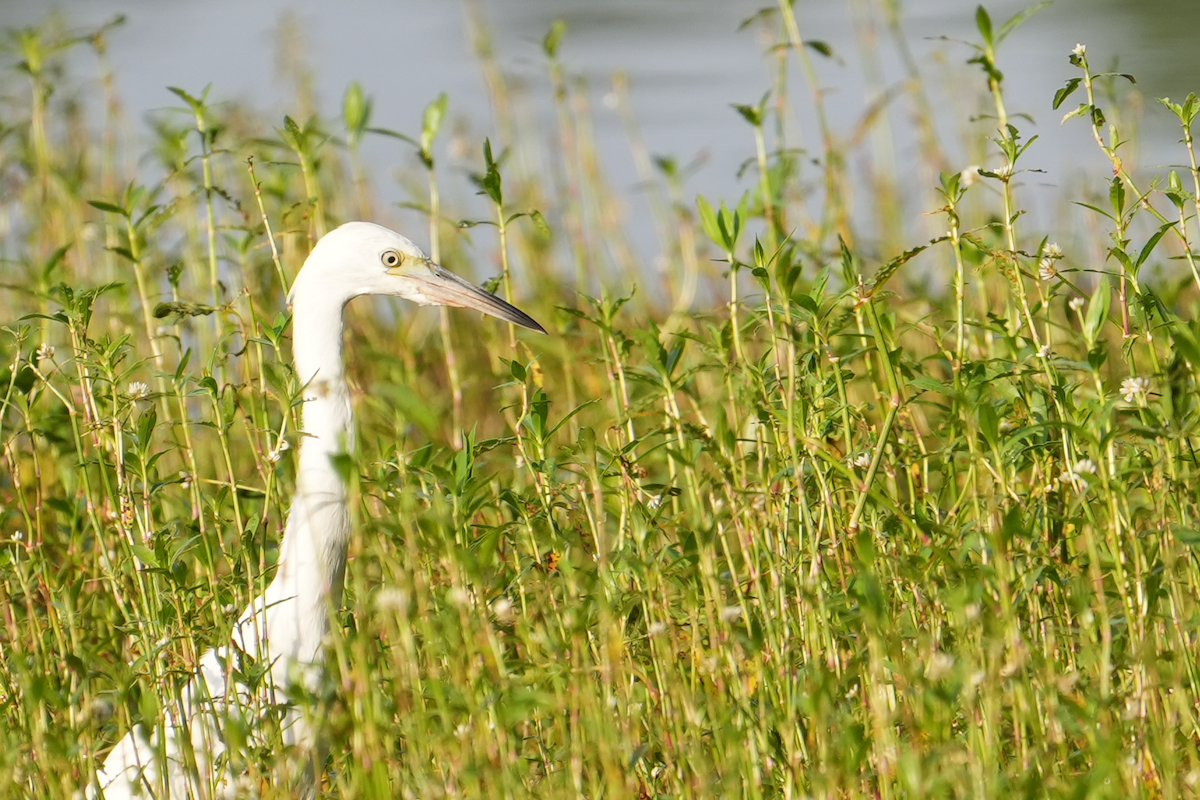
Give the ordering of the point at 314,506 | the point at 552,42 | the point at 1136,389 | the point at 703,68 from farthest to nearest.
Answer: the point at 703,68
the point at 552,42
the point at 314,506
the point at 1136,389

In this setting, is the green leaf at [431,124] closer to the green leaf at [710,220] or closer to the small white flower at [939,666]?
the green leaf at [710,220]

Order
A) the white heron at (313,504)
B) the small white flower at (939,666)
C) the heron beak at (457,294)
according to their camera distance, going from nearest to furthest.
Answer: the small white flower at (939,666)
the white heron at (313,504)
the heron beak at (457,294)

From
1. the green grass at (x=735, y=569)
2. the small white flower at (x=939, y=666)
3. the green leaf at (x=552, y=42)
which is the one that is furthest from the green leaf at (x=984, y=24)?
the green leaf at (x=552, y=42)

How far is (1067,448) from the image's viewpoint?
307 centimetres

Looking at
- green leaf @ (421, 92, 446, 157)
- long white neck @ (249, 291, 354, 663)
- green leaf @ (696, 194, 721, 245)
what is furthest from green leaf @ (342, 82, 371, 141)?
green leaf @ (696, 194, 721, 245)

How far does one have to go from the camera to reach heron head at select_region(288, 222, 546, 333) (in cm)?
362

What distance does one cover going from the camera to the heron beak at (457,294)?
3834 mm

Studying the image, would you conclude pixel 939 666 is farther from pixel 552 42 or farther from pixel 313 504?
pixel 552 42

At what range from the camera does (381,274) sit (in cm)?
372

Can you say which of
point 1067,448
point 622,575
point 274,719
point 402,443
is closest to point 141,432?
point 402,443

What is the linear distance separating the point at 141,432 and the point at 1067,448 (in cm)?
202

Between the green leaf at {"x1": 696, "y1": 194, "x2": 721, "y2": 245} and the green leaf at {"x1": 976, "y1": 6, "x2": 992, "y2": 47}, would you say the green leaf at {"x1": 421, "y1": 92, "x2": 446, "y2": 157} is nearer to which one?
the green leaf at {"x1": 696, "y1": 194, "x2": 721, "y2": 245}

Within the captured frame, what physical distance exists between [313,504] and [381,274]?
0.65 meters

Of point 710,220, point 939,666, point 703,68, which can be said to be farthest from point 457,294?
point 703,68
